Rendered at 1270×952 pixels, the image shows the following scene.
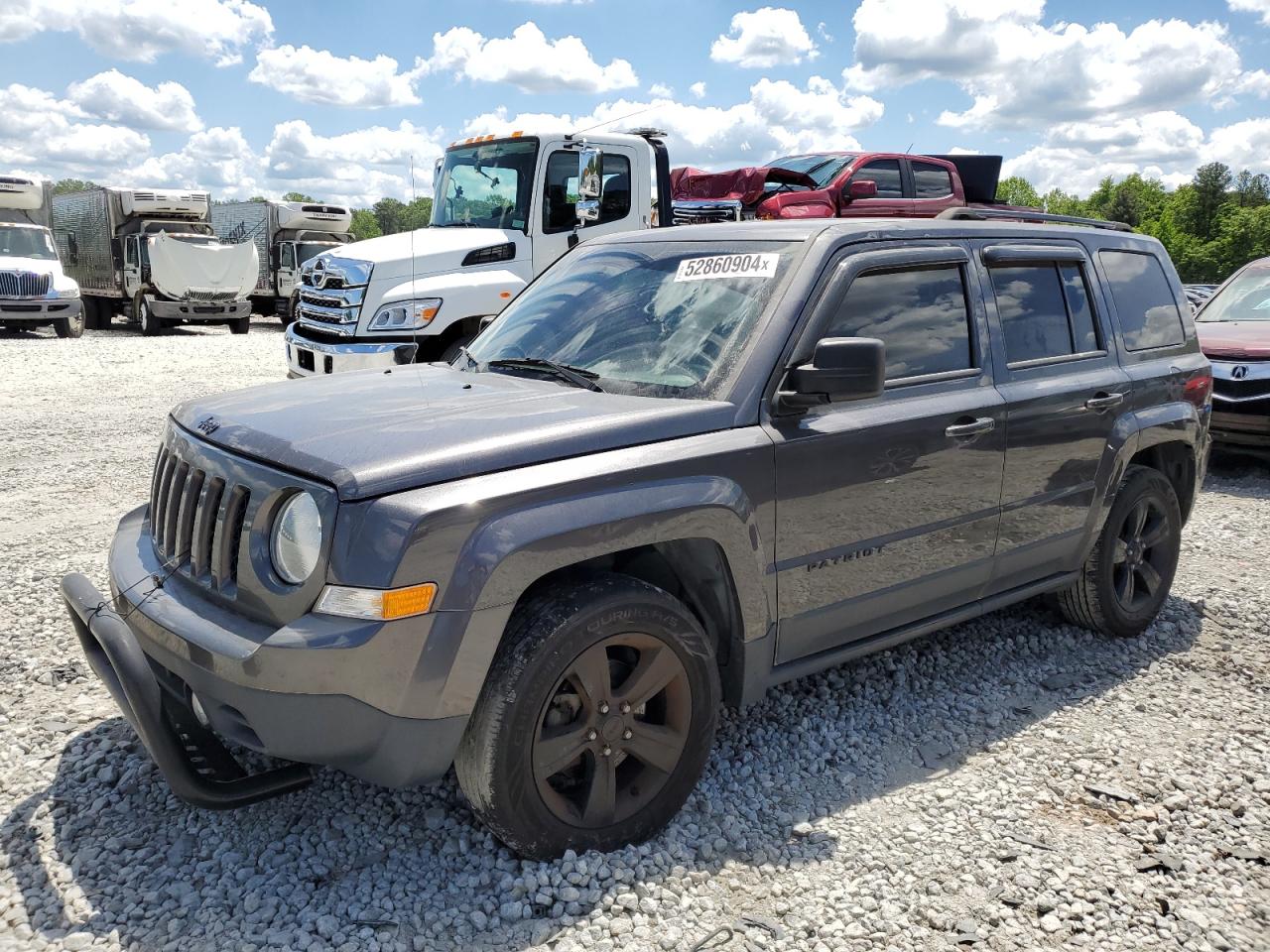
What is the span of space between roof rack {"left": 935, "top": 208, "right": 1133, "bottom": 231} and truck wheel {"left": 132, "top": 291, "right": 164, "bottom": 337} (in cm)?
2002

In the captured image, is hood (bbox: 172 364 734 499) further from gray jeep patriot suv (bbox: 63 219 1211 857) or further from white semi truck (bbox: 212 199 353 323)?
white semi truck (bbox: 212 199 353 323)

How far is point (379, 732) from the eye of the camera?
2.62 meters

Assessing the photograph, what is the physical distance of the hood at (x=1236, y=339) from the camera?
8.54m

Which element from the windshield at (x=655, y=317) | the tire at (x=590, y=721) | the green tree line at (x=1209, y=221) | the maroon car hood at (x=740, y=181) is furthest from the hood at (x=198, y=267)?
the green tree line at (x=1209, y=221)

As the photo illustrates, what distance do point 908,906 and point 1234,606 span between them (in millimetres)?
3481

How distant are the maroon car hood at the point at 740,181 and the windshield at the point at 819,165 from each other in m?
0.16

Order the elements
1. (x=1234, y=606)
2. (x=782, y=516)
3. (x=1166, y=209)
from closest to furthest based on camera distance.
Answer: (x=782, y=516) → (x=1234, y=606) → (x=1166, y=209)

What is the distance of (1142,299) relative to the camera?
4.91m

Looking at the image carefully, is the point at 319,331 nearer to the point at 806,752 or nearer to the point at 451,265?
the point at 451,265

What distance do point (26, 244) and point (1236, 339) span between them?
821 inches

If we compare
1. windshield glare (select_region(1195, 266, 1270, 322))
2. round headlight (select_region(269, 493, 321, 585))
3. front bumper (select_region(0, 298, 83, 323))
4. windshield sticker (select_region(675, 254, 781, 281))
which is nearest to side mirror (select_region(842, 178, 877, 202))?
windshield glare (select_region(1195, 266, 1270, 322))

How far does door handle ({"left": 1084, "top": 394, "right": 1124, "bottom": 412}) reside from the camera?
4.35m

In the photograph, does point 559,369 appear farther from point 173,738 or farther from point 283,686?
point 173,738

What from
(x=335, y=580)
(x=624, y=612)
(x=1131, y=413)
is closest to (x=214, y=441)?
(x=335, y=580)
